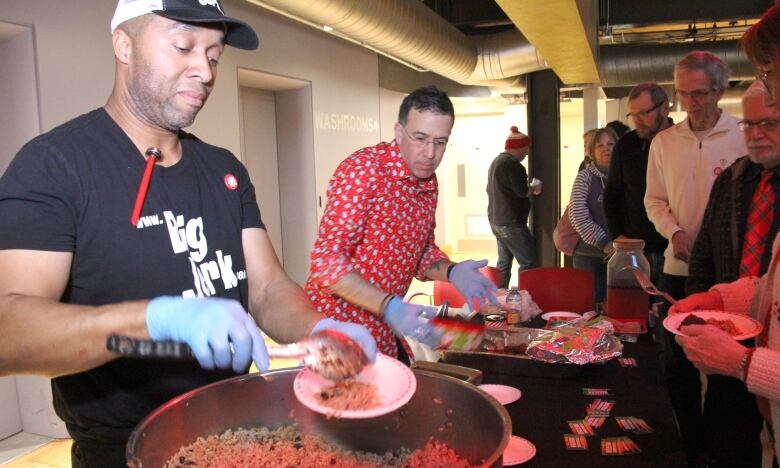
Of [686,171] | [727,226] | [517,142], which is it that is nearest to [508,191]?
[517,142]

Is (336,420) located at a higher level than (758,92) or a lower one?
lower

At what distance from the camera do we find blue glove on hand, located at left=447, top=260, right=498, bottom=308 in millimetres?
2277

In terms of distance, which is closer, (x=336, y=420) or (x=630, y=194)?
(x=336, y=420)

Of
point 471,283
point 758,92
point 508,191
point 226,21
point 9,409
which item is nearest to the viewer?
point 226,21

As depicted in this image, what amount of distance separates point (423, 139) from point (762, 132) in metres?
1.21

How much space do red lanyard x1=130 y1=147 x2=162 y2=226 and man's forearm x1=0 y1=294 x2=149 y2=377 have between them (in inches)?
9.7

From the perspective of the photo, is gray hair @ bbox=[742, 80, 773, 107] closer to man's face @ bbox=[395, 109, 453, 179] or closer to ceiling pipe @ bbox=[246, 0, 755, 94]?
man's face @ bbox=[395, 109, 453, 179]

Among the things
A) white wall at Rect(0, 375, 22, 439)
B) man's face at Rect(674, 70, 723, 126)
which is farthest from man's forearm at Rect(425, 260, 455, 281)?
white wall at Rect(0, 375, 22, 439)

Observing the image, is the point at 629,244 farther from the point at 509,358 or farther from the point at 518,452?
the point at 518,452

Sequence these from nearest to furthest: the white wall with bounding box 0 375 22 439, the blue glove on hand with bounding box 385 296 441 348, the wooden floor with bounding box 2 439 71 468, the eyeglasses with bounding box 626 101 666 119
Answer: the blue glove on hand with bounding box 385 296 441 348 < the wooden floor with bounding box 2 439 71 468 < the white wall with bounding box 0 375 22 439 < the eyeglasses with bounding box 626 101 666 119

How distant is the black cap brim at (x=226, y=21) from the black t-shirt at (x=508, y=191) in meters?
4.30

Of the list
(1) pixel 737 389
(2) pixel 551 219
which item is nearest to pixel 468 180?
(2) pixel 551 219

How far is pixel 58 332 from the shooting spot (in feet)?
3.12

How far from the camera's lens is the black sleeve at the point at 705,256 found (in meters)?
2.42
